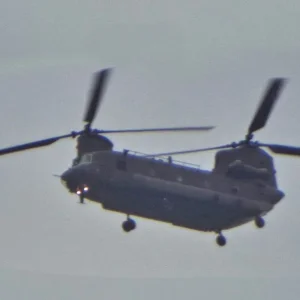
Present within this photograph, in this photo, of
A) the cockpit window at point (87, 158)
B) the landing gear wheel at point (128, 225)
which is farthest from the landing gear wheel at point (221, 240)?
the cockpit window at point (87, 158)

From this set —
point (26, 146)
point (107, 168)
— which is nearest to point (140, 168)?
point (107, 168)

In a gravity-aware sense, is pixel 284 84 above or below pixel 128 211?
above

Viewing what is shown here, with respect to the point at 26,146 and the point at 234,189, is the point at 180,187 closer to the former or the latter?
the point at 234,189

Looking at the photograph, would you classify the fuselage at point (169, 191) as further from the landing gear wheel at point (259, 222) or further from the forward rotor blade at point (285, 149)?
the forward rotor blade at point (285, 149)

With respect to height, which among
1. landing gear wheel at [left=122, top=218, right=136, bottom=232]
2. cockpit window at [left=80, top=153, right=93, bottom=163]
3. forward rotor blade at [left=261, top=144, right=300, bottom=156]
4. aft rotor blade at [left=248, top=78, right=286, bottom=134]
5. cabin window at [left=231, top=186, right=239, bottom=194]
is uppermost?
aft rotor blade at [left=248, top=78, right=286, bottom=134]

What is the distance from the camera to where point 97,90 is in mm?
58562

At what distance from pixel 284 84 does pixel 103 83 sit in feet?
30.9

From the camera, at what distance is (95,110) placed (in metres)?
60.0

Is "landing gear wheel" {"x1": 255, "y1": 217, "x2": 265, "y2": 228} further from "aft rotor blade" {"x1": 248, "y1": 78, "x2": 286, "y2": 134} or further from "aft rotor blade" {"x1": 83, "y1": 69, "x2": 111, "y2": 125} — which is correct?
"aft rotor blade" {"x1": 83, "y1": 69, "x2": 111, "y2": 125}

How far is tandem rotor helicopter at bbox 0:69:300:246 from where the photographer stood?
58188mm

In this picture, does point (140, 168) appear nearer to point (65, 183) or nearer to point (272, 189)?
point (65, 183)

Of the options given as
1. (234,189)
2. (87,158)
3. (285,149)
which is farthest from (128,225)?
(285,149)

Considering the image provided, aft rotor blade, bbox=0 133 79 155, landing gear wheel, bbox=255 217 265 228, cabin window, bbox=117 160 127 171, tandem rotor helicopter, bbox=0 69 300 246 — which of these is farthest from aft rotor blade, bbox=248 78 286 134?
aft rotor blade, bbox=0 133 79 155

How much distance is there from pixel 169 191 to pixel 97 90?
6336 mm
